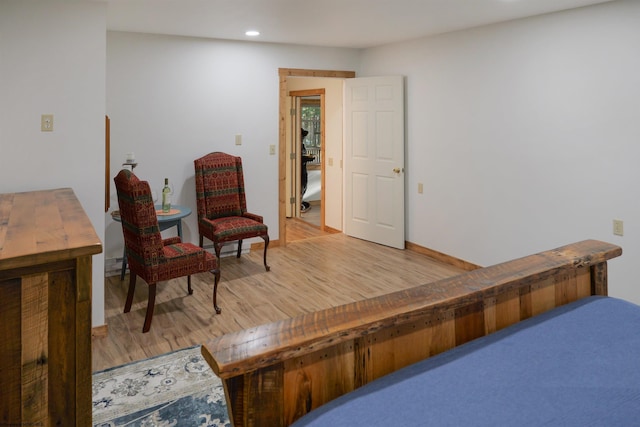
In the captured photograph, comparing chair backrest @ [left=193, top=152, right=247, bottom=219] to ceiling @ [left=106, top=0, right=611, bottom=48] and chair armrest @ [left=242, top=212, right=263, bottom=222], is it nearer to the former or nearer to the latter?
chair armrest @ [left=242, top=212, right=263, bottom=222]

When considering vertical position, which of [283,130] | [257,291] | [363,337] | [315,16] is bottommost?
[257,291]

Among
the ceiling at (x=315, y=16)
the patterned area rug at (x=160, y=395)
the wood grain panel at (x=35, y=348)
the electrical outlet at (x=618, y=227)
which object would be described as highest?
the ceiling at (x=315, y=16)

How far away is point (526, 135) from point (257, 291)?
2741 mm

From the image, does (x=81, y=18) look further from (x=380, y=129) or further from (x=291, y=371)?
(x=380, y=129)

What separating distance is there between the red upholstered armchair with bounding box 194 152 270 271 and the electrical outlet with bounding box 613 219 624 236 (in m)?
2.96

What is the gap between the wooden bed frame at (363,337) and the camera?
41.6 inches

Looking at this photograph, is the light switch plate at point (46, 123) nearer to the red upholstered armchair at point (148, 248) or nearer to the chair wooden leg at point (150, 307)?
the red upholstered armchair at point (148, 248)

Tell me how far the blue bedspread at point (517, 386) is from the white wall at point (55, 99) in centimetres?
262

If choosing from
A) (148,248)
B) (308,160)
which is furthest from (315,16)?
(308,160)

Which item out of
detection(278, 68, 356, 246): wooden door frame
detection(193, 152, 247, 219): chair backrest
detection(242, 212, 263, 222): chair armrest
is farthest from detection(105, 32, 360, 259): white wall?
detection(242, 212, 263, 222): chair armrest

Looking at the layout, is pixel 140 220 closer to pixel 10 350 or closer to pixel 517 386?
pixel 10 350

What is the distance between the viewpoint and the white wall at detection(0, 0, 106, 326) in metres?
2.83

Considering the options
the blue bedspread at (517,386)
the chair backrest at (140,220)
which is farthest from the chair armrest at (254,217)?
the blue bedspread at (517,386)

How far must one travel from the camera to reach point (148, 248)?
10.1ft
